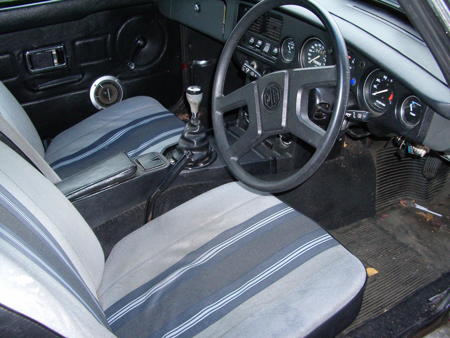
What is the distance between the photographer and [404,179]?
2.18 m

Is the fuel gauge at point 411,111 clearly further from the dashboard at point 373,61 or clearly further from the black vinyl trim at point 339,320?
the black vinyl trim at point 339,320

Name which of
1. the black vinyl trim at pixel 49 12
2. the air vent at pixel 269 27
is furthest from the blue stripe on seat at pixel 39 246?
the black vinyl trim at pixel 49 12

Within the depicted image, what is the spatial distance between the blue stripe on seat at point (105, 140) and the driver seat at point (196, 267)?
0.54 metres

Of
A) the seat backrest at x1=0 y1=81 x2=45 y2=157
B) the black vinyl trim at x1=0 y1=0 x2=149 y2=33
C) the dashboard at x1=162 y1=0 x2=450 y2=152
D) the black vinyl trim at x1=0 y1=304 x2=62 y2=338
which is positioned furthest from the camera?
the black vinyl trim at x1=0 y1=0 x2=149 y2=33

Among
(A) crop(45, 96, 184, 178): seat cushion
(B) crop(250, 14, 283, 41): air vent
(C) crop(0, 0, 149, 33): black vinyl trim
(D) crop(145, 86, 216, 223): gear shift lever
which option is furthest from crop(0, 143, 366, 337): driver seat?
(C) crop(0, 0, 149, 33): black vinyl trim

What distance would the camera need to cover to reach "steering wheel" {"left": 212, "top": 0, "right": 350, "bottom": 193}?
3.69ft

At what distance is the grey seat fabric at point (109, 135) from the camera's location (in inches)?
69.3

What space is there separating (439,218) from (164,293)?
146 cm

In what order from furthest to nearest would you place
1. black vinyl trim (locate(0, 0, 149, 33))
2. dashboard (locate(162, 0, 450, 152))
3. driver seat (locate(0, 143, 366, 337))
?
black vinyl trim (locate(0, 0, 149, 33)), dashboard (locate(162, 0, 450, 152)), driver seat (locate(0, 143, 366, 337))

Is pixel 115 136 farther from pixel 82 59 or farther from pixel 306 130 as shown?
pixel 306 130

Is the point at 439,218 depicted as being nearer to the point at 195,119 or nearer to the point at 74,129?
the point at 195,119

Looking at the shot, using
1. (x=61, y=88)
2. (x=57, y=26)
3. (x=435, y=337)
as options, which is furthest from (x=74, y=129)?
(x=435, y=337)

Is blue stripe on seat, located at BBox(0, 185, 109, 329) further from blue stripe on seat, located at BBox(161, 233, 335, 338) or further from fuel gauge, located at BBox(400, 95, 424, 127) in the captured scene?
fuel gauge, located at BBox(400, 95, 424, 127)

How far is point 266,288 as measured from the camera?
1.15 metres
